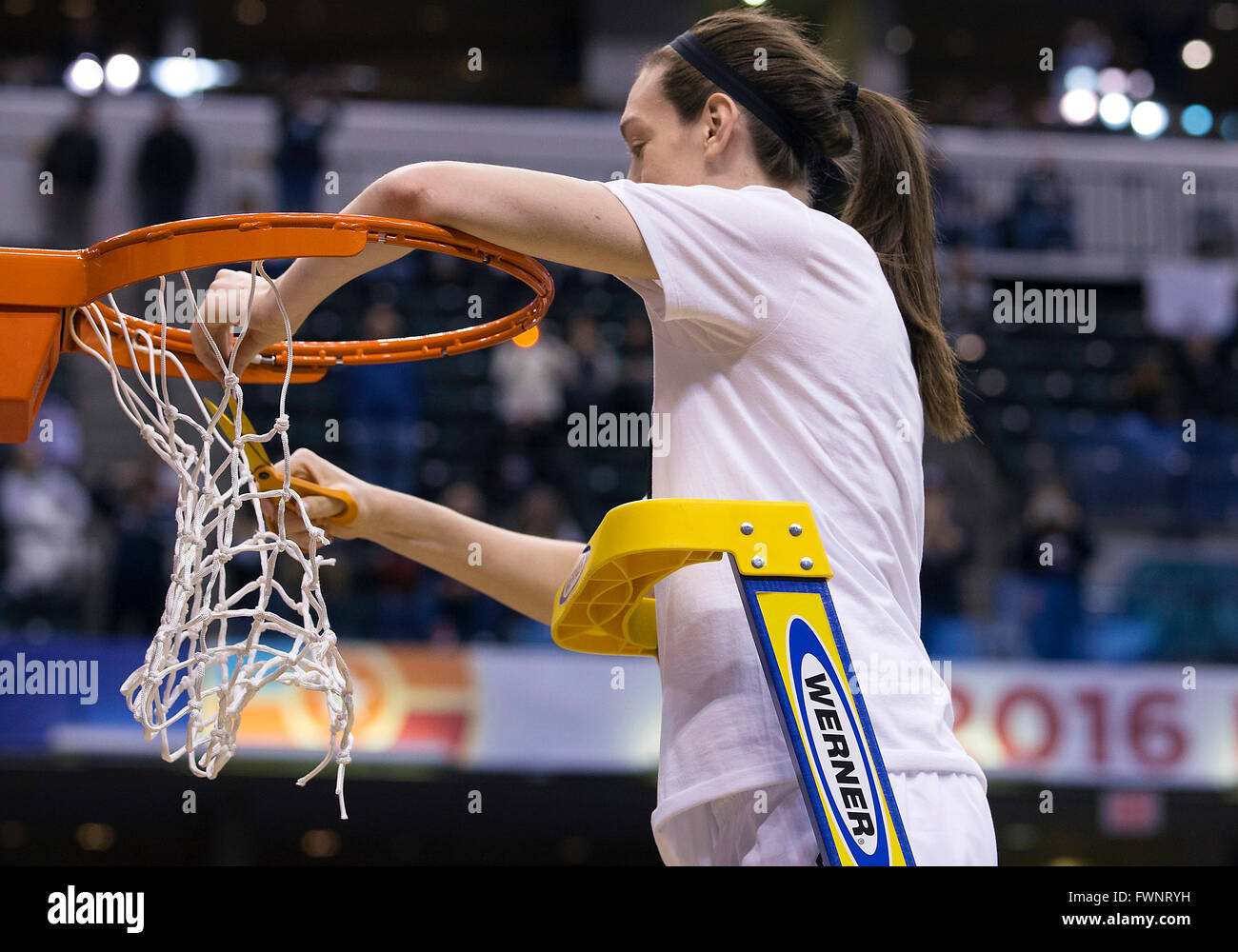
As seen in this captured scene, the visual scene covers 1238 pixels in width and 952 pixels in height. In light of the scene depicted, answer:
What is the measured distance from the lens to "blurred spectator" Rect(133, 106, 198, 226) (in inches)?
261

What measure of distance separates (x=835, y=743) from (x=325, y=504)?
83 centimetres

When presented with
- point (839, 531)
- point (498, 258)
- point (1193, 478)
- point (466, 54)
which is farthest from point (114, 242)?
point (466, 54)

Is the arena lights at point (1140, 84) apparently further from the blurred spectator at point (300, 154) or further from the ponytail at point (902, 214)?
the ponytail at point (902, 214)

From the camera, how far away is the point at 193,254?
59.9 inches

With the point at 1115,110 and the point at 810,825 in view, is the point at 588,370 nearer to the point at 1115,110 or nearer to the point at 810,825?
the point at 810,825

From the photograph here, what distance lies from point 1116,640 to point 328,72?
588 centimetres

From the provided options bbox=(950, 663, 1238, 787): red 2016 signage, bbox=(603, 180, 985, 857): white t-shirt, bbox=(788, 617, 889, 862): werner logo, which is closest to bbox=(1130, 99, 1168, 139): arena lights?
Answer: bbox=(950, 663, 1238, 787): red 2016 signage

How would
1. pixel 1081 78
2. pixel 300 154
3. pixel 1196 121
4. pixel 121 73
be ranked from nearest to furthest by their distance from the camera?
pixel 300 154 < pixel 121 73 < pixel 1081 78 < pixel 1196 121

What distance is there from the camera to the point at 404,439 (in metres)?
5.84

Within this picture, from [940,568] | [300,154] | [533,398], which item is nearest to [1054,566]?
[940,568]

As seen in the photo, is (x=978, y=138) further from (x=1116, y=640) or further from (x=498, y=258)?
(x=498, y=258)

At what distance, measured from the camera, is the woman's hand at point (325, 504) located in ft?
6.19

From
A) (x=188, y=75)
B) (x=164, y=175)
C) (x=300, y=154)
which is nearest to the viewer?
(x=164, y=175)
